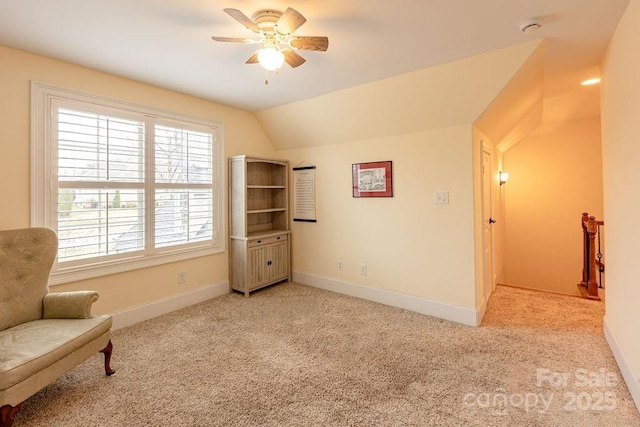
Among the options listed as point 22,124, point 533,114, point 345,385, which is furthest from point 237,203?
point 533,114

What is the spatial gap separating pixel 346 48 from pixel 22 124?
2.74 meters

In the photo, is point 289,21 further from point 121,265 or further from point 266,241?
point 266,241

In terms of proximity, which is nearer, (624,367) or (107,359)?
(624,367)

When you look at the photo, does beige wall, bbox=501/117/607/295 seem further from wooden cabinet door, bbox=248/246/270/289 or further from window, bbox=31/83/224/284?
window, bbox=31/83/224/284

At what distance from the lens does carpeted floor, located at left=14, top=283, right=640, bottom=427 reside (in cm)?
182

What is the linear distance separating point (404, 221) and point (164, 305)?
9.53ft

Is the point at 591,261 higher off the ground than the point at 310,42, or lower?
lower

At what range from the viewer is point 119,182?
3.04 metres

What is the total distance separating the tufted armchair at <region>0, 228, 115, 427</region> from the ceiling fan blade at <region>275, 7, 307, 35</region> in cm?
235

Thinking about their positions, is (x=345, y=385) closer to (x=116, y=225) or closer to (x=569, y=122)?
(x=116, y=225)

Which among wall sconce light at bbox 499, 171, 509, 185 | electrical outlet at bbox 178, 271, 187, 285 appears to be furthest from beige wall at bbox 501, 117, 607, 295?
electrical outlet at bbox 178, 271, 187, 285

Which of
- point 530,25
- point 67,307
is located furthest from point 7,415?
point 530,25

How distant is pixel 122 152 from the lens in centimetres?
306

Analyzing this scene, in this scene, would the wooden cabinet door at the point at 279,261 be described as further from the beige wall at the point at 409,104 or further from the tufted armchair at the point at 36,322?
the tufted armchair at the point at 36,322
